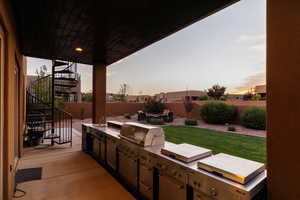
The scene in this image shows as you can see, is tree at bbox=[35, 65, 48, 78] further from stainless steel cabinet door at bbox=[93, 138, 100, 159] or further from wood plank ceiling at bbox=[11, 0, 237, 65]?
stainless steel cabinet door at bbox=[93, 138, 100, 159]

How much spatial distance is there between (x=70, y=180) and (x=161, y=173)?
6.83 ft

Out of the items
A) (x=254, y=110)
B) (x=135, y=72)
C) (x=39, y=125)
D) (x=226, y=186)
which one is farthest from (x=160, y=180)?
(x=135, y=72)

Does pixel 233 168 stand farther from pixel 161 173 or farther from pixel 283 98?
pixel 161 173

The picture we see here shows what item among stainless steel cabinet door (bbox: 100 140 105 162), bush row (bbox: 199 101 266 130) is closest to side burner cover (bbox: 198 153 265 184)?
stainless steel cabinet door (bbox: 100 140 105 162)

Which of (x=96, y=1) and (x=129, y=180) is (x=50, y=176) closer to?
(x=129, y=180)

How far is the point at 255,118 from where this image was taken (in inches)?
320

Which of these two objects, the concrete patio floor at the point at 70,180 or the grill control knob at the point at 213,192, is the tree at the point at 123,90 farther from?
the grill control knob at the point at 213,192

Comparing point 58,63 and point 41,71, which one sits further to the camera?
point 41,71

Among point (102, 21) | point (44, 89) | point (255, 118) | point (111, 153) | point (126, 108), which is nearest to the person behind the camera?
point (102, 21)

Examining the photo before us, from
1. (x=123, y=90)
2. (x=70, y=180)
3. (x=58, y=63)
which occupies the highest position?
(x=123, y=90)

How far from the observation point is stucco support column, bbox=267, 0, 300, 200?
1.10 metres

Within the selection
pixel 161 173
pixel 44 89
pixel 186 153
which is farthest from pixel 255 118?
pixel 44 89

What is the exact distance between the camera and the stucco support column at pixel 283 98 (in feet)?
3.60

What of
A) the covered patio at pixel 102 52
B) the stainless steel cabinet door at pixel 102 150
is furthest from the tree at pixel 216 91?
the stainless steel cabinet door at pixel 102 150
